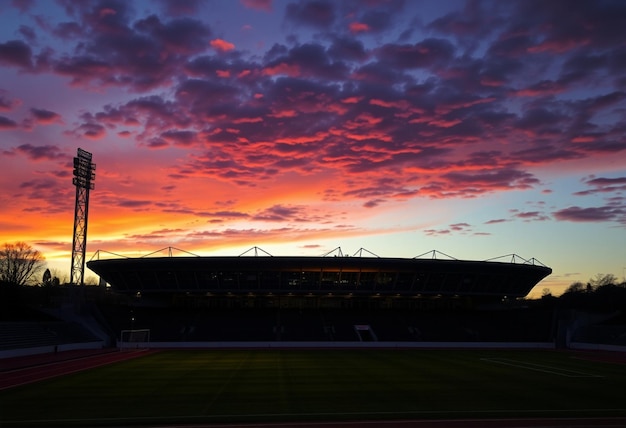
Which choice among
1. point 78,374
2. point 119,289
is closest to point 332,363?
point 78,374

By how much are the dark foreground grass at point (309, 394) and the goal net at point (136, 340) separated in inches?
1065

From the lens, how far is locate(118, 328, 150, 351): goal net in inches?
2712

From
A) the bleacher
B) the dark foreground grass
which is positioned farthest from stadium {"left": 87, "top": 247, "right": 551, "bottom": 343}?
the dark foreground grass

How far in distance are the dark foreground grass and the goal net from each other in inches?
1065

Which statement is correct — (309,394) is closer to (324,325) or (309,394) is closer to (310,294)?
(324,325)

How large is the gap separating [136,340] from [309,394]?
5070 cm

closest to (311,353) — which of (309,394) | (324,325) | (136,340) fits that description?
(324,325)

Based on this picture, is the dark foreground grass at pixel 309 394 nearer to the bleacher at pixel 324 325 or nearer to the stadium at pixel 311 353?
the stadium at pixel 311 353

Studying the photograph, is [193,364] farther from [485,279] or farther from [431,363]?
[485,279]

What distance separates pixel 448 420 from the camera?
20.8 m

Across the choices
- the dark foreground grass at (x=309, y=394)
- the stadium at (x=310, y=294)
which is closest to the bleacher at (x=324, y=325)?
the stadium at (x=310, y=294)

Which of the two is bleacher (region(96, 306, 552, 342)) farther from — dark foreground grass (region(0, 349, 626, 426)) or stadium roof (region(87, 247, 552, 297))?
dark foreground grass (region(0, 349, 626, 426))

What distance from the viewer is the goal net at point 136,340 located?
6888 centimetres

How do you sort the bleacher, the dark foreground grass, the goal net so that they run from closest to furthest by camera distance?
the dark foreground grass → the goal net → the bleacher
